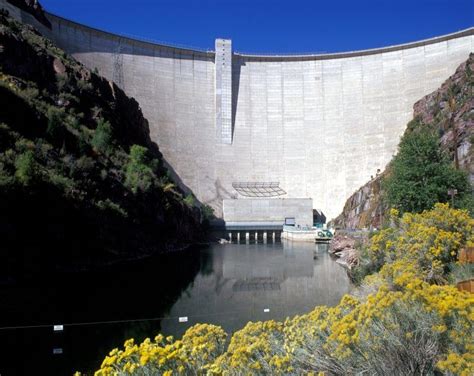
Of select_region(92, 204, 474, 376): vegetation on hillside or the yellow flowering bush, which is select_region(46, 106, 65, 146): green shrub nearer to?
the yellow flowering bush

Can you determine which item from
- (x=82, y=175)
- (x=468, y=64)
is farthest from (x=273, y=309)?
(x=468, y=64)

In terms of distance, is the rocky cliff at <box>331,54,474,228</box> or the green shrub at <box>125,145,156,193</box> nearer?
the green shrub at <box>125,145,156,193</box>

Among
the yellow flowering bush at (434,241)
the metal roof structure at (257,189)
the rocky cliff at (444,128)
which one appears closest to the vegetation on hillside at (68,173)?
the metal roof structure at (257,189)

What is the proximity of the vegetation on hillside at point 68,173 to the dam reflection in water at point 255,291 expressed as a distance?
6869mm

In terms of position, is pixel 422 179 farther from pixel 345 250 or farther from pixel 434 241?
pixel 434 241

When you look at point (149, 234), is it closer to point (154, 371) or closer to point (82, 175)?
point (82, 175)

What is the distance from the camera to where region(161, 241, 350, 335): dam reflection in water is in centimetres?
1385

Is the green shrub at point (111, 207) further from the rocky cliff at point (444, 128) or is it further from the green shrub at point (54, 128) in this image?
the rocky cliff at point (444, 128)

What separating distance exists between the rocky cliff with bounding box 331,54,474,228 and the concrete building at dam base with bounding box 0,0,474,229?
11.5 feet

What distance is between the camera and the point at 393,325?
450cm

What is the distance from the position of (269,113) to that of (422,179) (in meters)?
34.0

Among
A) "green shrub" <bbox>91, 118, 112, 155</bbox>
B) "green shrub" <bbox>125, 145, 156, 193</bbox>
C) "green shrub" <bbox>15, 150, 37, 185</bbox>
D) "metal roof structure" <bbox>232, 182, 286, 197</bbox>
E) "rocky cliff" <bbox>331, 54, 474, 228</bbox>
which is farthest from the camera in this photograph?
"metal roof structure" <bbox>232, 182, 286, 197</bbox>

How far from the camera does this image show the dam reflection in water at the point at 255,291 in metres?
13.9

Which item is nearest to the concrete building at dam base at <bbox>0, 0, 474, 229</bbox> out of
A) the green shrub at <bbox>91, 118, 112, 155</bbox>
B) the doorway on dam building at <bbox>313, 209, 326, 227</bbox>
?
the doorway on dam building at <bbox>313, 209, 326, 227</bbox>
